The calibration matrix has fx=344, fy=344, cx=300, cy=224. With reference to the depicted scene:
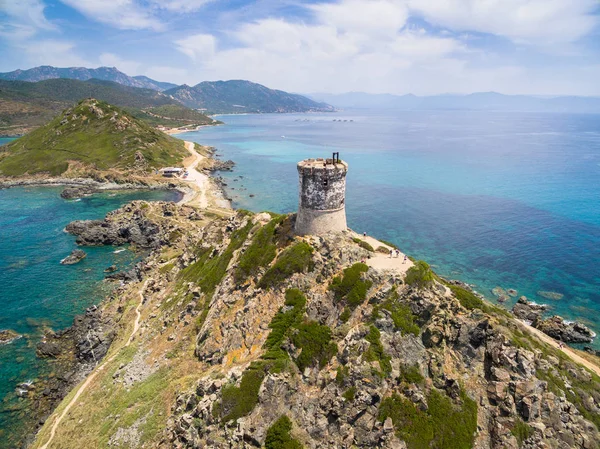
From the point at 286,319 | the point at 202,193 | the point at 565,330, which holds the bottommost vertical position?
the point at 565,330

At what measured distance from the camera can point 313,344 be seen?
28.2 metres

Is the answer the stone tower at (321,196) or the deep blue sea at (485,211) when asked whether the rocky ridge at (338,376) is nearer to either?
the stone tower at (321,196)

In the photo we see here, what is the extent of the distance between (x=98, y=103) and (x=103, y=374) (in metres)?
204

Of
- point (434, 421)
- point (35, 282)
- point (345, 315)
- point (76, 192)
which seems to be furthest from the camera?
point (76, 192)

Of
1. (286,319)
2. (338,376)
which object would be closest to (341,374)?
(338,376)

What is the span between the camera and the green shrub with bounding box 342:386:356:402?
2506cm

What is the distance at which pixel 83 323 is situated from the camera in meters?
51.3

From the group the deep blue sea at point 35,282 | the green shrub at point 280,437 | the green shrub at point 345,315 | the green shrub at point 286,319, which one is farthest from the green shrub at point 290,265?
the deep blue sea at point 35,282

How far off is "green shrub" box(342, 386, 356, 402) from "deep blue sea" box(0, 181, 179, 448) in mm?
33523

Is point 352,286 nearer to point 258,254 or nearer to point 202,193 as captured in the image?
point 258,254

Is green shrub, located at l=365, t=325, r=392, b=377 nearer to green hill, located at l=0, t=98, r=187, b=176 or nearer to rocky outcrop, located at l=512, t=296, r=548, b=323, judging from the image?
rocky outcrop, located at l=512, t=296, r=548, b=323

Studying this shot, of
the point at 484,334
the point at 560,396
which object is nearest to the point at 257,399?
the point at 484,334

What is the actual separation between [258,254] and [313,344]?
1300cm

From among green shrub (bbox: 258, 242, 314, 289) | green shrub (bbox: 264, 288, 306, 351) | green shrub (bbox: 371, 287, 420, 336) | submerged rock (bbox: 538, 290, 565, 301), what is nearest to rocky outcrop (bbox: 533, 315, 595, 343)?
submerged rock (bbox: 538, 290, 565, 301)
